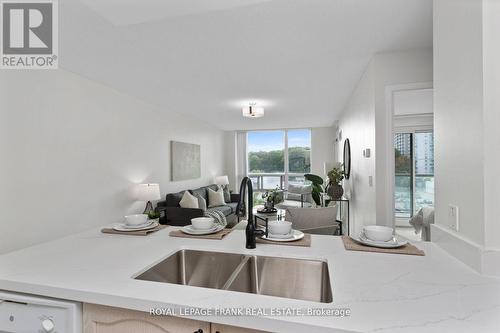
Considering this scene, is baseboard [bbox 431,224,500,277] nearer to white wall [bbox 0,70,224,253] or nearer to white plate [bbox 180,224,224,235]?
white plate [bbox 180,224,224,235]

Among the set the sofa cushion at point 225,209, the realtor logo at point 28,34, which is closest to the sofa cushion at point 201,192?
the sofa cushion at point 225,209

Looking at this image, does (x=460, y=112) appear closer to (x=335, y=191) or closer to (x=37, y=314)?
(x=37, y=314)

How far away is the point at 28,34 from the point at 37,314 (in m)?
2.03

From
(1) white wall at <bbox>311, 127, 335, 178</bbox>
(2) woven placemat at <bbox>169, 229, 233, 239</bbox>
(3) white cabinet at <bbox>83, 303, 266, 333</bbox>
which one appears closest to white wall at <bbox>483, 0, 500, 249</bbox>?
(3) white cabinet at <bbox>83, 303, 266, 333</bbox>

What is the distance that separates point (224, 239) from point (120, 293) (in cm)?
67

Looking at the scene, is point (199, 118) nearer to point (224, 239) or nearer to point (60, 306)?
point (224, 239)

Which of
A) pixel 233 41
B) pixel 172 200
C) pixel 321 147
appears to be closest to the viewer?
pixel 233 41

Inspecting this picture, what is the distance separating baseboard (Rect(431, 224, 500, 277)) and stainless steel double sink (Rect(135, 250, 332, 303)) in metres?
0.56

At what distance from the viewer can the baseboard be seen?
35.9 inches

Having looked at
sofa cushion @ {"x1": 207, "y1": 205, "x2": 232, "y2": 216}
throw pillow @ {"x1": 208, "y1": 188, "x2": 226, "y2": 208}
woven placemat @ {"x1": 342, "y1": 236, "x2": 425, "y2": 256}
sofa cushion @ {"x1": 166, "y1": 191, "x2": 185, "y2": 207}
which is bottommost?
sofa cushion @ {"x1": 207, "y1": 205, "x2": 232, "y2": 216}

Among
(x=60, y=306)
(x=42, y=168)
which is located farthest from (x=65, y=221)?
(x=60, y=306)

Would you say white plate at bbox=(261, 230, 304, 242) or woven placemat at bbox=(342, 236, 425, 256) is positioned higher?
white plate at bbox=(261, 230, 304, 242)

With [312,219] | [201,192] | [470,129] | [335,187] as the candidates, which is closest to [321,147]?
[335,187]

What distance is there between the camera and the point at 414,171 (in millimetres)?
5262
